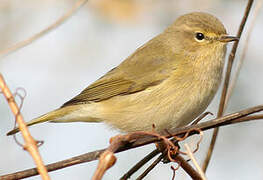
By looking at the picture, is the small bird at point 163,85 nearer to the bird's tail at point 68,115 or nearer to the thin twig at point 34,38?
the bird's tail at point 68,115

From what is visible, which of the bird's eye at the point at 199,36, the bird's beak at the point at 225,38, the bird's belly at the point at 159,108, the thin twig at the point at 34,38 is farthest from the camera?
the bird's eye at the point at 199,36

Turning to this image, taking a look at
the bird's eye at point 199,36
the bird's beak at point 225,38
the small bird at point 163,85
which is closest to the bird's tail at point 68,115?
the small bird at point 163,85

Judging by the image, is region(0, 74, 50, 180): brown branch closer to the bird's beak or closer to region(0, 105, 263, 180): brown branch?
region(0, 105, 263, 180): brown branch

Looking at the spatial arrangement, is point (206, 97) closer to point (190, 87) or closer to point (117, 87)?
point (190, 87)

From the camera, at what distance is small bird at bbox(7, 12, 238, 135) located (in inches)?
126

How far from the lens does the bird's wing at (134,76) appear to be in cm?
352

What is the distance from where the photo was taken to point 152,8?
4762mm

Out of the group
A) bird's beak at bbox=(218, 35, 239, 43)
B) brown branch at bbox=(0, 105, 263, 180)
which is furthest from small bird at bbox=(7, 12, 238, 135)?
brown branch at bbox=(0, 105, 263, 180)

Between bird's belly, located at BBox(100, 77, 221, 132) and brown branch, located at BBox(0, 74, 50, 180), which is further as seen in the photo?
bird's belly, located at BBox(100, 77, 221, 132)

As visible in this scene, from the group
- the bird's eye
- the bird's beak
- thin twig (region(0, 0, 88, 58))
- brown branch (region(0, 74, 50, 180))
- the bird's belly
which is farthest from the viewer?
the bird's eye

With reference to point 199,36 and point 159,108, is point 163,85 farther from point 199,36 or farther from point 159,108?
point 199,36

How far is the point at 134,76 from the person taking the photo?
12.0ft

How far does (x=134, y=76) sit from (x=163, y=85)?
390 mm

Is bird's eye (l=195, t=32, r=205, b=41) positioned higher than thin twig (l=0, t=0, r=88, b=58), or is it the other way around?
bird's eye (l=195, t=32, r=205, b=41)
